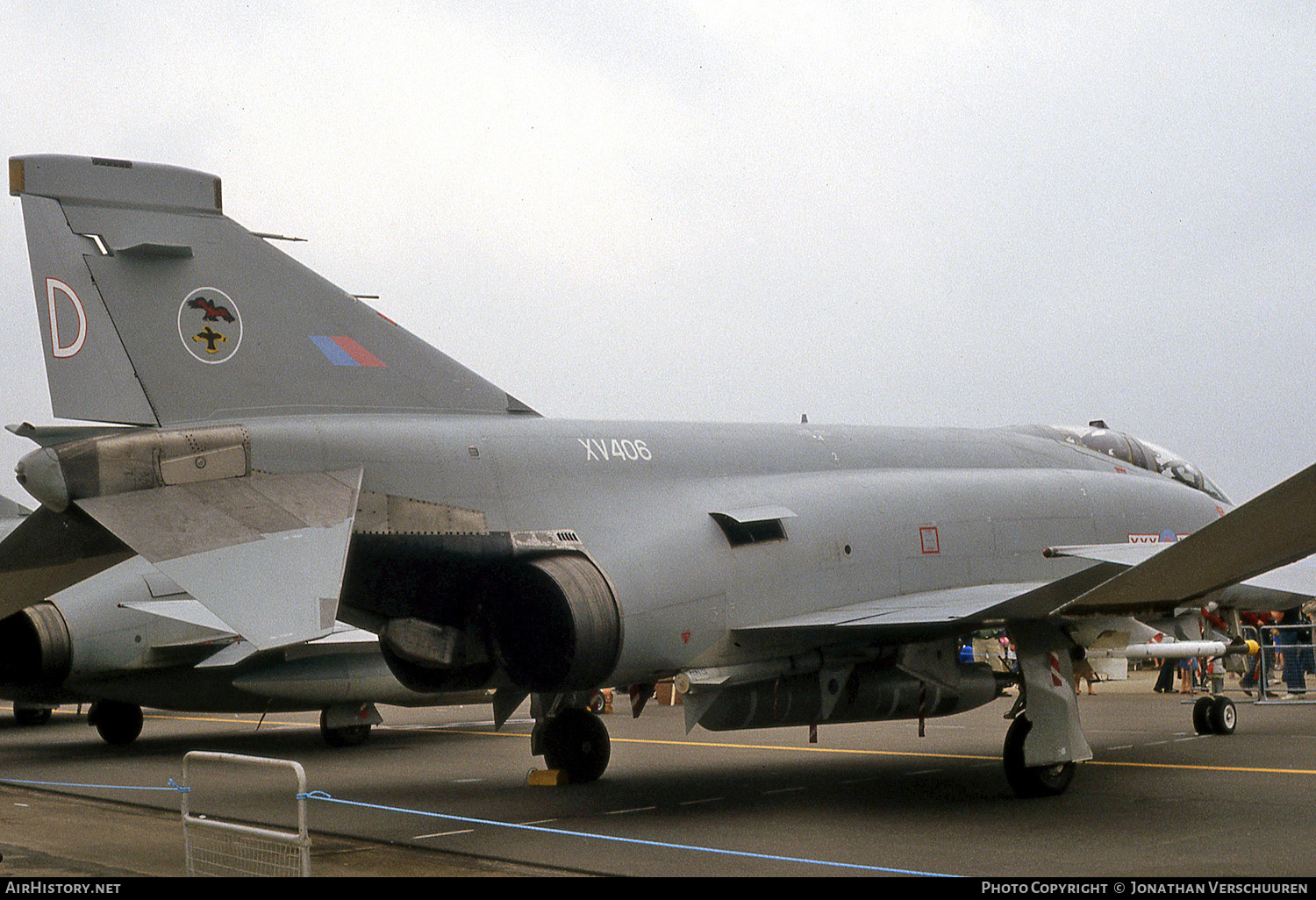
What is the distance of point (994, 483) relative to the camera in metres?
11.5

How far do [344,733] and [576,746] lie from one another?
214 inches

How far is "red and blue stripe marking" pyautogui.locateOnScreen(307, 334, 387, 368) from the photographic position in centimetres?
891

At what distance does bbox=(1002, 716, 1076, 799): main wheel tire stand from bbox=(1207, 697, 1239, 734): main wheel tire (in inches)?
186

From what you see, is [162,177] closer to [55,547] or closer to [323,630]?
[55,547]

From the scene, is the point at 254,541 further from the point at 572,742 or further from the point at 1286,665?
the point at 1286,665

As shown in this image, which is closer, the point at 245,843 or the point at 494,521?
the point at 245,843

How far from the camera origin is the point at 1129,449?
13477 mm

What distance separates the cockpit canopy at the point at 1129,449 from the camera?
1330 centimetres

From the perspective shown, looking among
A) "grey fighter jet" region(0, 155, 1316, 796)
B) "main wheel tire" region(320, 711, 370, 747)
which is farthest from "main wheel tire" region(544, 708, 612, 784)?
"main wheel tire" region(320, 711, 370, 747)

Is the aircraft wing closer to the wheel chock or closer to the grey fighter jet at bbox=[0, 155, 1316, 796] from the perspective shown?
the grey fighter jet at bbox=[0, 155, 1316, 796]

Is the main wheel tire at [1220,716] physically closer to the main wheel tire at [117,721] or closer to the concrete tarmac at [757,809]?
the concrete tarmac at [757,809]

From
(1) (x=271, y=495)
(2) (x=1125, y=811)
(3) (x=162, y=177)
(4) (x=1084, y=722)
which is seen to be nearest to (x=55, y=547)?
(1) (x=271, y=495)

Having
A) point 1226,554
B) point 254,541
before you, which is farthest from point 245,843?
point 1226,554

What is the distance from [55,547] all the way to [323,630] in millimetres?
3470
